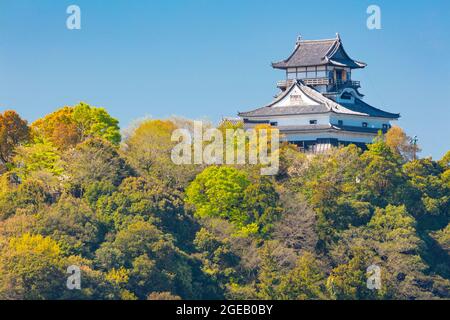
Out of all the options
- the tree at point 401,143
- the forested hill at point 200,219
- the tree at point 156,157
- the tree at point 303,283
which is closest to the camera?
the forested hill at point 200,219

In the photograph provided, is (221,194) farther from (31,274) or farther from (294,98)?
(294,98)

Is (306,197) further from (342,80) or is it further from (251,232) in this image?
(342,80)

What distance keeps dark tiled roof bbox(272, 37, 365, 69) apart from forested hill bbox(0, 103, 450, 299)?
20.4 feet

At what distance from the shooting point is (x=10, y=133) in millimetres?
73000

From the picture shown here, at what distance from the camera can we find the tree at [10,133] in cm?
7269

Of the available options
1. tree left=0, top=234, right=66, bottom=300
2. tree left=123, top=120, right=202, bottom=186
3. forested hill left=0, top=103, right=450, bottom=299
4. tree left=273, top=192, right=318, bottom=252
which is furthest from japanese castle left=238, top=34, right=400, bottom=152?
tree left=0, top=234, right=66, bottom=300

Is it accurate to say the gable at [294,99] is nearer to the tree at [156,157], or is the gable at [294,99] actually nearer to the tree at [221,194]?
the tree at [156,157]

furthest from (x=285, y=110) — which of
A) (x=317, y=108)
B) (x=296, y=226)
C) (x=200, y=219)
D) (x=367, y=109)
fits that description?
(x=200, y=219)

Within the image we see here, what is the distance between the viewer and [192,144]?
254 feet

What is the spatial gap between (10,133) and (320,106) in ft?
52.4

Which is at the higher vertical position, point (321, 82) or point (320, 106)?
point (321, 82)

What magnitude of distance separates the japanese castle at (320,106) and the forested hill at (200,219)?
301 centimetres

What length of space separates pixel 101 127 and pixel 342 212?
9.89 m

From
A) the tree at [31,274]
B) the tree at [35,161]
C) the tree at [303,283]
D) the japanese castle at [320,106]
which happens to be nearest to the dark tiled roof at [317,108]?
the japanese castle at [320,106]
